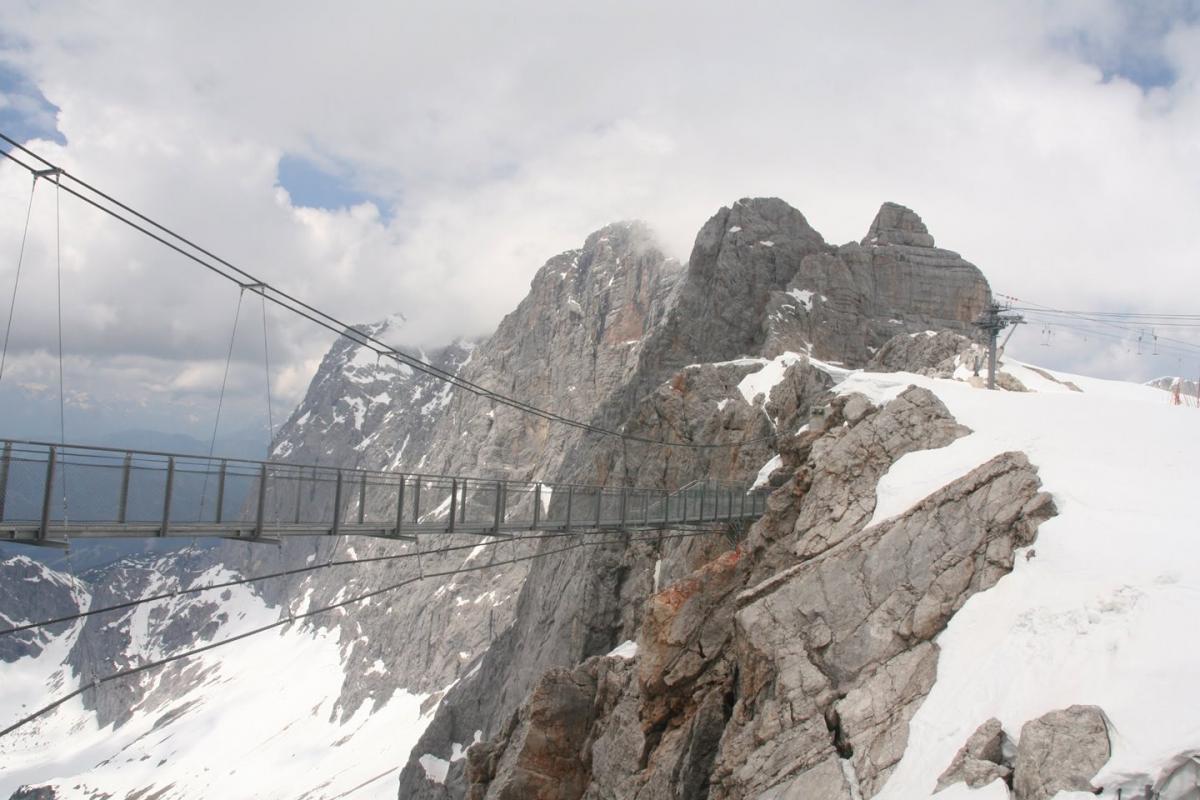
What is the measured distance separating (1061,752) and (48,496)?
→ 482 inches

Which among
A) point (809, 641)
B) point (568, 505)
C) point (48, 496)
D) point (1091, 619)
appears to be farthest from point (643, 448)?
point (48, 496)

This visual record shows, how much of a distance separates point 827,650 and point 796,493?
617 cm

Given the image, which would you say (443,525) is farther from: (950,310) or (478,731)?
(950,310)

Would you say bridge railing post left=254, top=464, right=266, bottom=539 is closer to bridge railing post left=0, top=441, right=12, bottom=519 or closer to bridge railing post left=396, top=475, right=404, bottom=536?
bridge railing post left=396, top=475, right=404, bottom=536

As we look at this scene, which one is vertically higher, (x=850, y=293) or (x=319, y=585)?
(x=850, y=293)

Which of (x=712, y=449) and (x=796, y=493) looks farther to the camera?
(x=712, y=449)

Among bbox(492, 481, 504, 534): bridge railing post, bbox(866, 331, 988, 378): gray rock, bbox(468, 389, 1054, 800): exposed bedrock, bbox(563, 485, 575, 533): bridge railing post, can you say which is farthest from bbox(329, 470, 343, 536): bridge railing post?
bbox(866, 331, 988, 378): gray rock

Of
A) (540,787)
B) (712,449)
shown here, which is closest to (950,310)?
(712,449)

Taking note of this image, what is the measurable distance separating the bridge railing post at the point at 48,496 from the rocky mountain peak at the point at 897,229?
52.7m

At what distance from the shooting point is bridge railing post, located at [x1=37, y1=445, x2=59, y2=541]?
1031 cm

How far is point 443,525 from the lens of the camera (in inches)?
653

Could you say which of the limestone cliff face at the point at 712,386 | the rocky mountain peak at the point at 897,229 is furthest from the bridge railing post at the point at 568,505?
the rocky mountain peak at the point at 897,229

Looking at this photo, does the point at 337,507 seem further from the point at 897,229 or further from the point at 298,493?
the point at 897,229

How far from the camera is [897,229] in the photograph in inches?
2232
